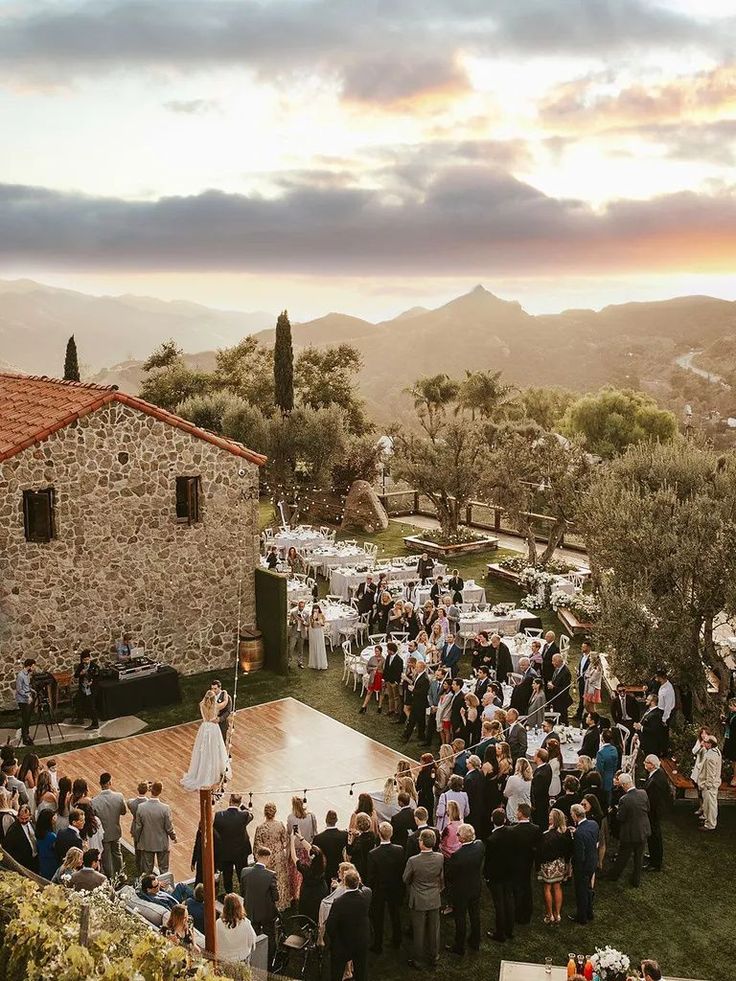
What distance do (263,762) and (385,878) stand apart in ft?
21.1

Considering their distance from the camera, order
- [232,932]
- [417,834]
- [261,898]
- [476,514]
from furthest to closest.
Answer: [476,514] < [417,834] < [261,898] < [232,932]

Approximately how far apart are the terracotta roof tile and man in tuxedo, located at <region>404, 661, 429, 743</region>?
22.5 ft

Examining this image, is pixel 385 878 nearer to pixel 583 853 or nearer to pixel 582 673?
pixel 583 853

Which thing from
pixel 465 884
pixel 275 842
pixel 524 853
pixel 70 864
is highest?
pixel 70 864

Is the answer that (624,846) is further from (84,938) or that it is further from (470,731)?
(84,938)

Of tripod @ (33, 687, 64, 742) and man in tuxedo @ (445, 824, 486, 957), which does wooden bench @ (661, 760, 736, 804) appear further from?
tripod @ (33, 687, 64, 742)

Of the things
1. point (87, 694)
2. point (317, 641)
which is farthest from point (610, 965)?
point (317, 641)

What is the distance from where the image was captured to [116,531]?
67.3 feet

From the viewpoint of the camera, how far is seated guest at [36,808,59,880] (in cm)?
1180

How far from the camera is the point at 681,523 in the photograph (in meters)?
16.1

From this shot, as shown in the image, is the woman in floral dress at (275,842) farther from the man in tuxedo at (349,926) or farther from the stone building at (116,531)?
the stone building at (116,531)

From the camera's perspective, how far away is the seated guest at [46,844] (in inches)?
465

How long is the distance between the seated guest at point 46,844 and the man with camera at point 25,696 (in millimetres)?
6609

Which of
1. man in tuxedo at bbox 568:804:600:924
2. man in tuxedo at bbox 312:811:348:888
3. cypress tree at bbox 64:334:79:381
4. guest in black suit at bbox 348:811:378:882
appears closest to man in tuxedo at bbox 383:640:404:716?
man in tuxedo at bbox 568:804:600:924
